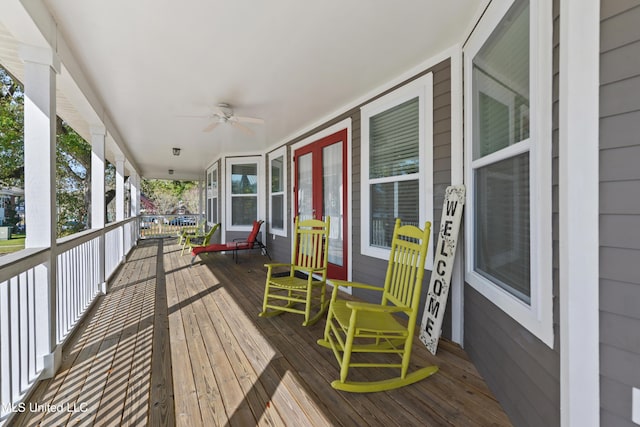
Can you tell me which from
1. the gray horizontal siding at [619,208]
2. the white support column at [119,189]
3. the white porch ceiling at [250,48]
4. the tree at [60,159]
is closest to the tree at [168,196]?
the tree at [60,159]

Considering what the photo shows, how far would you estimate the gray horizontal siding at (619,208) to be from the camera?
0.92 m

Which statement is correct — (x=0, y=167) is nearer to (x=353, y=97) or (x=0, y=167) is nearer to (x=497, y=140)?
(x=353, y=97)

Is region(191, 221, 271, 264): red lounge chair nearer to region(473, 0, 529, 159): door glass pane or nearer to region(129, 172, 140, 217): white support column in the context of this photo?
region(129, 172, 140, 217): white support column

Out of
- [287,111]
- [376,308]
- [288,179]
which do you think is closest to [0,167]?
[288,179]

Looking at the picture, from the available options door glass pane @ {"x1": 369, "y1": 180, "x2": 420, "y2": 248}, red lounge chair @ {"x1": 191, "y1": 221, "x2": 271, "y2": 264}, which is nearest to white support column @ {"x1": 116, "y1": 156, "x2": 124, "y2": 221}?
red lounge chair @ {"x1": 191, "y1": 221, "x2": 271, "y2": 264}

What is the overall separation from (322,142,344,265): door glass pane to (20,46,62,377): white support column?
A: 302cm

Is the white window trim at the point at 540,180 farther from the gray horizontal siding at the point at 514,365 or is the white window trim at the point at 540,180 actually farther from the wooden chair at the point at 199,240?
the wooden chair at the point at 199,240

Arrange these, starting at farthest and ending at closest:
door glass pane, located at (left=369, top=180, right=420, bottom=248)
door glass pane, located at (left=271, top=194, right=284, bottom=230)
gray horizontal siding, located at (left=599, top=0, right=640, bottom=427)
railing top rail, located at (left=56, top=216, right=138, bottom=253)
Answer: door glass pane, located at (left=271, top=194, right=284, bottom=230) → door glass pane, located at (left=369, top=180, right=420, bottom=248) → railing top rail, located at (left=56, top=216, right=138, bottom=253) → gray horizontal siding, located at (left=599, top=0, right=640, bottom=427)

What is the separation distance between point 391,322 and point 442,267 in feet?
2.31

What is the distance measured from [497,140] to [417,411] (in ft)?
5.73

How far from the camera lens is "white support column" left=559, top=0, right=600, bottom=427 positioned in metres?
1.01

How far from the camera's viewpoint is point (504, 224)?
1717 millimetres

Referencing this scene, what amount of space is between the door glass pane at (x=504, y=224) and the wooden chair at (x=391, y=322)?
0.43 m

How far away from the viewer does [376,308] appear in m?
1.78
